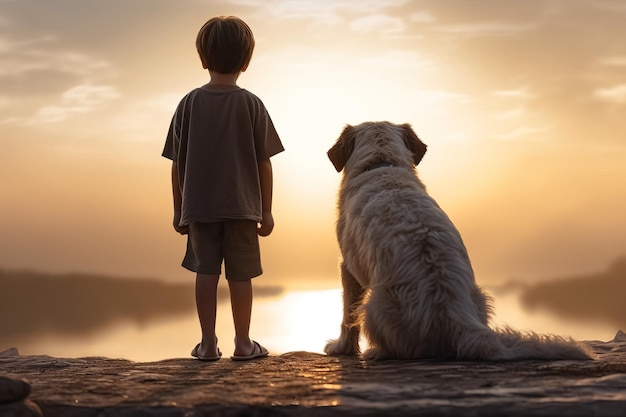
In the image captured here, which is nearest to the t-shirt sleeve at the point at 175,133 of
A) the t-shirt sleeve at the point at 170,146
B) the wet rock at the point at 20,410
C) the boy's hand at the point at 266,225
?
the t-shirt sleeve at the point at 170,146

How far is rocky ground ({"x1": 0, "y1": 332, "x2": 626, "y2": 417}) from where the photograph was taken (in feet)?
12.1

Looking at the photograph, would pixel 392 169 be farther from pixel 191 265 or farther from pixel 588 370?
pixel 588 370

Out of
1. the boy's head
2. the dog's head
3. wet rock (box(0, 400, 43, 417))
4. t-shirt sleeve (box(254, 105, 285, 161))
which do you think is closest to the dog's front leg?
the dog's head

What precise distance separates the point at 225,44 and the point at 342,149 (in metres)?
1.58

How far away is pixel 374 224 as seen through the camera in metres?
5.91

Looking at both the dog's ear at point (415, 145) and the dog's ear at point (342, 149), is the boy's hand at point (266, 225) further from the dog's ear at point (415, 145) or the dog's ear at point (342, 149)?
the dog's ear at point (415, 145)

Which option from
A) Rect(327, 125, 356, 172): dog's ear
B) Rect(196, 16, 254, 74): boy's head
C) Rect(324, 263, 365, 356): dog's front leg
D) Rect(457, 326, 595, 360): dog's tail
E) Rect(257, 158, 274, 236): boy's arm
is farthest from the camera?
Rect(327, 125, 356, 172): dog's ear

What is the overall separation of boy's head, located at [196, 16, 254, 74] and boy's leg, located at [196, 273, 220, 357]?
1.85 m

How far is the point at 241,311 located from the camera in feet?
21.7

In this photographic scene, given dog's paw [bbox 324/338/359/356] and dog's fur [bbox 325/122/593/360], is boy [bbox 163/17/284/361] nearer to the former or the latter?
dog's paw [bbox 324/338/359/356]

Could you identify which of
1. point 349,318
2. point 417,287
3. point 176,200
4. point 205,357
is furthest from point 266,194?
point 417,287

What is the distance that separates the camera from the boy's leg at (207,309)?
6590mm

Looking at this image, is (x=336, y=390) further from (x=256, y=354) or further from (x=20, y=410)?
(x=256, y=354)

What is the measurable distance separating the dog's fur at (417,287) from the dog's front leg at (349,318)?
29 cm
